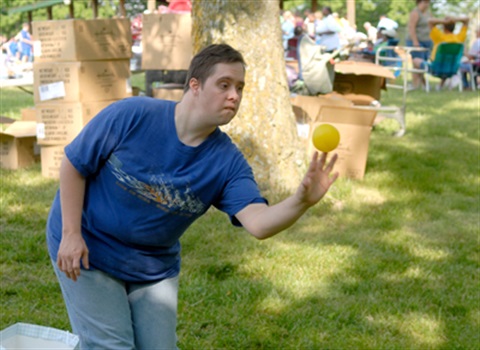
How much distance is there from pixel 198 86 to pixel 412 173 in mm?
5117

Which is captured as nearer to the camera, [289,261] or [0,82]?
[289,261]

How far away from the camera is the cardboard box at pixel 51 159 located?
688 cm

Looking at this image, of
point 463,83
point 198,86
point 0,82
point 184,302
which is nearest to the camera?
point 198,86

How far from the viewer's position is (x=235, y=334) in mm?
3715

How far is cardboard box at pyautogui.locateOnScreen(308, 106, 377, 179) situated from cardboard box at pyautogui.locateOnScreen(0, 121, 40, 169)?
2827 mm

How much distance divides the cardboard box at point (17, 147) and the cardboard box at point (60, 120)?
0.39 metres

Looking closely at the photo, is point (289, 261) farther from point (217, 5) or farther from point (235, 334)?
point (217, 5)

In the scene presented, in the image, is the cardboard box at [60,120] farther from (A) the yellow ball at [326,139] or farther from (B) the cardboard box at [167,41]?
(A) the yellow ball at [326,139]

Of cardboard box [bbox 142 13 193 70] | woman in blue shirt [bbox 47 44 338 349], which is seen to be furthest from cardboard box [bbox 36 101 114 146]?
woman in blue shirt [bbox 47 44 338 349]

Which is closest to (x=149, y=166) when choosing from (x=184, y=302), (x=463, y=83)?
(x=184, y=302)

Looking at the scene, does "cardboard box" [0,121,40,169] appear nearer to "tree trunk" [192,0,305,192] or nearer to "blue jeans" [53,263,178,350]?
"tree trunk" [192,0,305,192]

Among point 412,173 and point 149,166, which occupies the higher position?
point 149,166

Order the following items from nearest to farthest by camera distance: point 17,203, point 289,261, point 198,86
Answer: point 198,86 → point 289,261 → point 17,203

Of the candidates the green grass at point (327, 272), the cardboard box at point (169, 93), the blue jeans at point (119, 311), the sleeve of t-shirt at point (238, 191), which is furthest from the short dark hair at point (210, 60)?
the cardboard box at point (169, 93)
